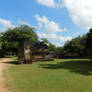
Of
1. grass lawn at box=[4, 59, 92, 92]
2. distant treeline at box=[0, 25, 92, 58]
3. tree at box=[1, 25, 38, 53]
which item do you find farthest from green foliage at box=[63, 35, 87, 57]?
grass lawn at box=[4, 59, 92, 92]

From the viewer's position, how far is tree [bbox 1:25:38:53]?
163 feet

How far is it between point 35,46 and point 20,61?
761 cm

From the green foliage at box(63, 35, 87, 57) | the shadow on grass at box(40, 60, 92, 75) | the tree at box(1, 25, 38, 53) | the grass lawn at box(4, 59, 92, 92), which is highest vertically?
the tree at box(1, 25, 38, 53)

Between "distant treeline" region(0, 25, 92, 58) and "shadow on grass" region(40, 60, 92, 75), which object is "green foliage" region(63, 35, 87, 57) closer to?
"distant treeline" region(0, 25, 92, 58)

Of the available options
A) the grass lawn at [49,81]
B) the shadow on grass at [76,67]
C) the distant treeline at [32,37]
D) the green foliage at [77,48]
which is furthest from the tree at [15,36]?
the grass lawn at [49,81]

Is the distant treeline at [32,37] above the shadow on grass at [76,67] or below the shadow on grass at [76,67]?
above

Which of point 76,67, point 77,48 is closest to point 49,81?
point 76,67

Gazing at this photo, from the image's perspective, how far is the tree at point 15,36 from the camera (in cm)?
4964

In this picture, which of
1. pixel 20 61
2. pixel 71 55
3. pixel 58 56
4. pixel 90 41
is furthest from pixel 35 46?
pixel 71 55

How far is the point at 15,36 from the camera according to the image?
53.4 metres

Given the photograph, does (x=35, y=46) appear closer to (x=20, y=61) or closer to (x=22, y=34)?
(x=20, y=61)

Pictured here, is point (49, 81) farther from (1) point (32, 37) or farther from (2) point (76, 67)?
(1) point (32, 37)

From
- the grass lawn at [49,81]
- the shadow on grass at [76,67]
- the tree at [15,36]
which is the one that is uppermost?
the tree at [15,36]

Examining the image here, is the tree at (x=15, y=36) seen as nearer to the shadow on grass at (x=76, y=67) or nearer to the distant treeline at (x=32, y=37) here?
the distant treeline at (x=32, y=37)
